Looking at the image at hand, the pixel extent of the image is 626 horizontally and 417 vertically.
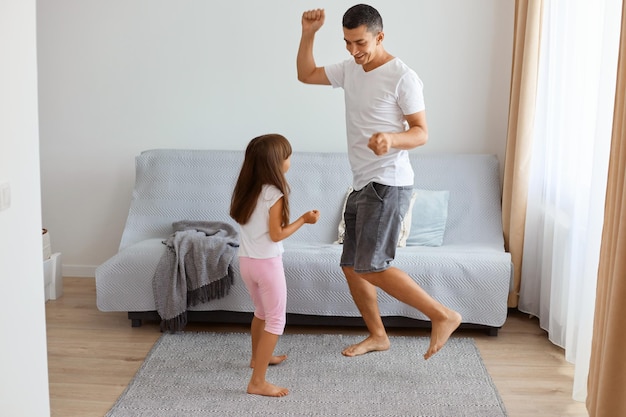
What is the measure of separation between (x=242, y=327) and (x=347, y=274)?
0.76m

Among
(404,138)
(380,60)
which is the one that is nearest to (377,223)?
(404,138)

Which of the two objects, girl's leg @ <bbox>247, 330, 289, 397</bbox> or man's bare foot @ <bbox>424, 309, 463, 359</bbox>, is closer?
girl's leg @ <bbox>247, 330, 289, 397</bbox>

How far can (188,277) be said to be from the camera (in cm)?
383

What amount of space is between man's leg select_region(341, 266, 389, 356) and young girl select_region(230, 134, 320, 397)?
0.49 meters

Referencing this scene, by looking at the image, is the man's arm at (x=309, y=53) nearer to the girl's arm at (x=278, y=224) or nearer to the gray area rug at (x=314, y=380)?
the girl's arm at (x=278, y=224)

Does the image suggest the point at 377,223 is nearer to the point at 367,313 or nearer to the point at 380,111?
the point at 380,111

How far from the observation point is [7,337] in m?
2.44

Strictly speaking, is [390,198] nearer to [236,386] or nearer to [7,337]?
[236,386]

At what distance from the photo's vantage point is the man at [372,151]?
314 cm

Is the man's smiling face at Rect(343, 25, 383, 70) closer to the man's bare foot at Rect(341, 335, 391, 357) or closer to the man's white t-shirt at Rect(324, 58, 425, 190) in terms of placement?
the man's white t-shirt at Rect(324, 58, 425, 190)

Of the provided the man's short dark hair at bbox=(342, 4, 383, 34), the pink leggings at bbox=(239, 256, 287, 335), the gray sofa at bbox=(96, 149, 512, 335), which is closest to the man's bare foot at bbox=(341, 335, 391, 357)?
the gray sofa at bbox=(96, 149, 512, 335)

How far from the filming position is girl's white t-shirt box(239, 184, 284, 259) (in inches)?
120

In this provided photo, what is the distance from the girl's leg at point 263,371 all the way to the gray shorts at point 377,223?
47 centimetres

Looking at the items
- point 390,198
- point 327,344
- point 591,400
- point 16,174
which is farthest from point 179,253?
point 591,400
